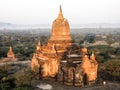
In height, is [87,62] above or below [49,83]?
above

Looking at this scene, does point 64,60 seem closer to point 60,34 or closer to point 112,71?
point 60,34

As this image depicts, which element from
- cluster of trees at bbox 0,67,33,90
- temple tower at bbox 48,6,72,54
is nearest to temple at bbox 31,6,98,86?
temple tower at bbox 48,6,72,54

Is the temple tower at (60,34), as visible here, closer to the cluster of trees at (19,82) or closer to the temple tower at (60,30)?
the temple tower at (60,30)

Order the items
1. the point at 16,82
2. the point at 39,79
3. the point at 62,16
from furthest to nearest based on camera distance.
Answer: the point at 62,16 → the point at 39,79 → the point at 16,82

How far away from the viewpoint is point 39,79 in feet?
104

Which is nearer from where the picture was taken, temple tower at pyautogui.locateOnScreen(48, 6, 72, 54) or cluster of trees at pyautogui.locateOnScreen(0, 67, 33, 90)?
cluster of trees at pyautogui.locateOnScreen(0, 67, 33, 90)

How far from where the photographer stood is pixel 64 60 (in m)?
31.1

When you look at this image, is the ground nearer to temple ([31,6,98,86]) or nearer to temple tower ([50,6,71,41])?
temple ([31,6,98,86])

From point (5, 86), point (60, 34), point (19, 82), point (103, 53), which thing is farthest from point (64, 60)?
point (103, 53)

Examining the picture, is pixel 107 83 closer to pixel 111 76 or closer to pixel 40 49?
pixel 111 76

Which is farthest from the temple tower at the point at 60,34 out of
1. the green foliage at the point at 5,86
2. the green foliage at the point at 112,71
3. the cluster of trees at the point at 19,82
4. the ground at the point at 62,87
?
the green foliage at the point at 5,86

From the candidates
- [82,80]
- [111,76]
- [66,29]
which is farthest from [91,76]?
[66,29]

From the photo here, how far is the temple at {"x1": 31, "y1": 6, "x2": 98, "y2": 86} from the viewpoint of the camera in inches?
1139

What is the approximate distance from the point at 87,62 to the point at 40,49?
801 cm
